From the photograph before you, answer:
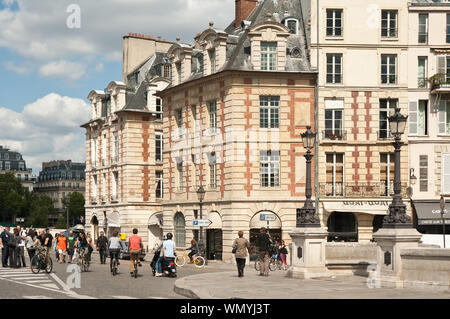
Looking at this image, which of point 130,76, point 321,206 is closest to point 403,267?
point 321,206

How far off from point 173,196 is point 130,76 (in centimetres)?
1648

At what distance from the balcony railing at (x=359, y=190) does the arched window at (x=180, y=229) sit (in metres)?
8.73

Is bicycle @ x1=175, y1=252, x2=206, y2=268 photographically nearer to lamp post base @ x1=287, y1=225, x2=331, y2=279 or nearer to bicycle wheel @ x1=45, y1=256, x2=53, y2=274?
bicycle wheel @ x1=45, y1=256, x2=53, y2=274

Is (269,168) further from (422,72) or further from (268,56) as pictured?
(422,72)

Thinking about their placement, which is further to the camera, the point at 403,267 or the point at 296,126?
the point at 296,126

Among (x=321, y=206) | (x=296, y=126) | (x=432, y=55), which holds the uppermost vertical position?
(x=432, y=55)

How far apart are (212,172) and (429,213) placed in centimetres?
1136

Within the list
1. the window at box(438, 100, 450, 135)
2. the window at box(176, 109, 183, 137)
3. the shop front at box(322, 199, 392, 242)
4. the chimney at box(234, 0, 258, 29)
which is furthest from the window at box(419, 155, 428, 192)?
the window at box(176, 109, 183, 137)

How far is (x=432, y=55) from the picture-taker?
39812mm

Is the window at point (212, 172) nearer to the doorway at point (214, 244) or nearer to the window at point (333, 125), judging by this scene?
the doorway at point (214, 244)

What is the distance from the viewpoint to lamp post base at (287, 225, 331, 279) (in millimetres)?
22906

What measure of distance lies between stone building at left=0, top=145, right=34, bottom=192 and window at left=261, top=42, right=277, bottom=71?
131614 mm

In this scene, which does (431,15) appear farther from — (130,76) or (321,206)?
(130,76)
